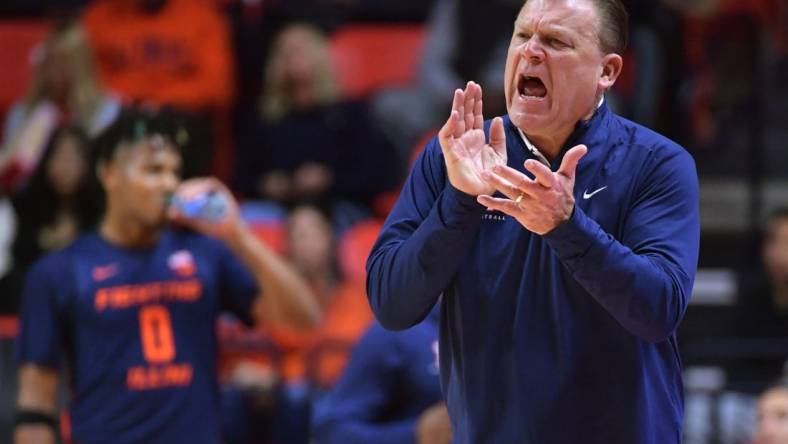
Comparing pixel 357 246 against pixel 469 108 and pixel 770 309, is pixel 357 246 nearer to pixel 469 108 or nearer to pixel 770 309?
pixel 770 309

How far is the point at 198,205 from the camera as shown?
188 inches

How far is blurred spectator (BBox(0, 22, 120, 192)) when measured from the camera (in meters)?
7.71

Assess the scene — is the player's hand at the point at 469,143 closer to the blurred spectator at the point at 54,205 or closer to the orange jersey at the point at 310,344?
the orange jersey at the point at 310,344

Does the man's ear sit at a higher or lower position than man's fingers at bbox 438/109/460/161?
higher

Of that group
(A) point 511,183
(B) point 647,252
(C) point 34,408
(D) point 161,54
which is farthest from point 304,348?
(A) point 511,183

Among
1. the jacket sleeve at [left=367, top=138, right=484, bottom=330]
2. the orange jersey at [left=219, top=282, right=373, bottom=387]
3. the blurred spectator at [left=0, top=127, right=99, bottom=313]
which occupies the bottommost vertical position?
the orange jersey at [left=219, top=282, right=373, bottom=387]

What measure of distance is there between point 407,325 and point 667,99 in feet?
17.8

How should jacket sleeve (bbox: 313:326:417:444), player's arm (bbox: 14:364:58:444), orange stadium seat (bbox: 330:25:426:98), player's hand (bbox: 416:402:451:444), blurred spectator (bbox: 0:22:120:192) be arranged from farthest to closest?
1. orange stadium seat (bbox: 330:25:426:98)
2. blurred spectator (bbox: 0:22:120:192)
3. player's arm (bbox: 14:364:58:444)
4. jacket sleeve (bbox: 313:326:417:444)
5. player's hand (bbox: 416:402:451:444)

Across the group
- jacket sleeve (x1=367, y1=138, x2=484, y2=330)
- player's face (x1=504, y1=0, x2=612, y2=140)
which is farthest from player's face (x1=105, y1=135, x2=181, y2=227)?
player's face (x1=504, y1=0, x2=612, y2=140)

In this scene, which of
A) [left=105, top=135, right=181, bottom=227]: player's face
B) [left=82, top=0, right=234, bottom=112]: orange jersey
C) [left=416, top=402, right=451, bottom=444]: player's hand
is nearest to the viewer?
[left=416, top=402, right=451, bottom=444]: player's hand

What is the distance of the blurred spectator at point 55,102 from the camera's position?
7.71 metres

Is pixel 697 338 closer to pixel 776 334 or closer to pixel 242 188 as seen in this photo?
pixel 776 334

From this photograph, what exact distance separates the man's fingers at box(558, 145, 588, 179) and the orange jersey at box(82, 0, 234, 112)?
5.57m

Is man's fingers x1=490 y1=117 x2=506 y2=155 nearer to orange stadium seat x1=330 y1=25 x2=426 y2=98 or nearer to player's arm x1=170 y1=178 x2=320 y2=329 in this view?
player's arm x1=170 y1=178 x2=320 y2=329
